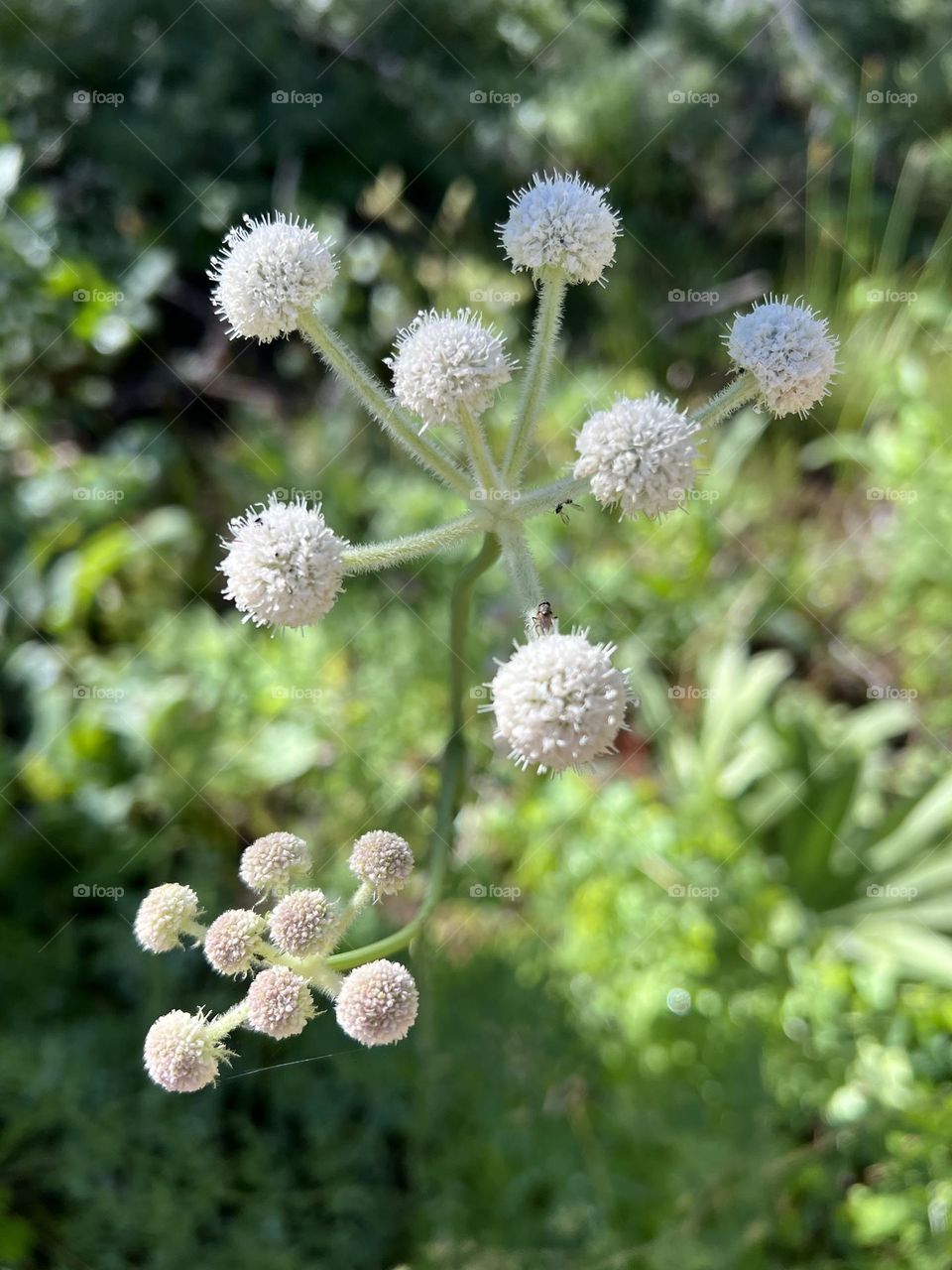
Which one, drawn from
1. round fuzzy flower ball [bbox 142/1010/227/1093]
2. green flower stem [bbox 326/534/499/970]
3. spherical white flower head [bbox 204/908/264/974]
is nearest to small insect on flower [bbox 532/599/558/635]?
green flower stem [bbox 326/534/499/970]

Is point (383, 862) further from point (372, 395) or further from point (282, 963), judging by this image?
point (372, 395)

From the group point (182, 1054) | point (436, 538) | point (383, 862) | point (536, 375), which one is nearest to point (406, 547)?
point (436, 538)

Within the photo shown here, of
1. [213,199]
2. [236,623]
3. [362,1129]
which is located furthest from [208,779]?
[213,199]

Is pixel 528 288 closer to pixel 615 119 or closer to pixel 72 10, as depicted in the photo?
pixel 615 119

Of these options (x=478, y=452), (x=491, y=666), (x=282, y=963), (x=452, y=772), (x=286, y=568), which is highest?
(x=491, y=666)

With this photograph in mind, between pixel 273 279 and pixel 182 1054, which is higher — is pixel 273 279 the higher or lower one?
the higher one

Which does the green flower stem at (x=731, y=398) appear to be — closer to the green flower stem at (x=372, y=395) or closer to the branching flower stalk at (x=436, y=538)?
the branching flower stalk at (x=436, y=538)
